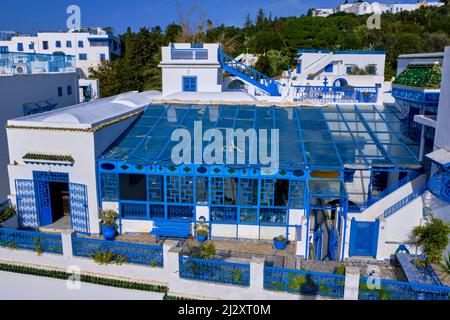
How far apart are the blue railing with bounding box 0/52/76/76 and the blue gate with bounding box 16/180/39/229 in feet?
23.7

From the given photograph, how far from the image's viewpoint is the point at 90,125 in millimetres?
14117

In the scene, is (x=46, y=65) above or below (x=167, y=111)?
above

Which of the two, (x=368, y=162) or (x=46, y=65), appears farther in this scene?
(x=46, y=65)

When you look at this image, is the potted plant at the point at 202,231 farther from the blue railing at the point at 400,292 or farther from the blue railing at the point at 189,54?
the blue railing at the point at 189,54

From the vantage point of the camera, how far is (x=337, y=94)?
65.6ft

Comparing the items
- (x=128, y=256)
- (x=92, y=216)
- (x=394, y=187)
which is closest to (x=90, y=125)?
(x=92, y=216)

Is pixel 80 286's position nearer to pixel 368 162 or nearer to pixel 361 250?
pixel 361 250

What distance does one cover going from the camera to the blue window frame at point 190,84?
22062 mm

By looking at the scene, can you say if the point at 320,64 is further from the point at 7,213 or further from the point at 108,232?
the point at 7,213

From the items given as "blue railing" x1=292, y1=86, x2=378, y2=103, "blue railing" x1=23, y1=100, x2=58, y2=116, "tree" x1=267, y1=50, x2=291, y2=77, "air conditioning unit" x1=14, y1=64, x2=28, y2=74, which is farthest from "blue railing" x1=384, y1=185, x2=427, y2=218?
"tree" x1=267, y1=50, x2=291, y2=77

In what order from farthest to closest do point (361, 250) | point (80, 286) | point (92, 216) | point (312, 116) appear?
1. point (312, 116)
2. point (92, 216)
3. point (361, 250)
4. point (80, 286)

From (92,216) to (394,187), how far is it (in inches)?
458

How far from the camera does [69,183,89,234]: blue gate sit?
47.8ft

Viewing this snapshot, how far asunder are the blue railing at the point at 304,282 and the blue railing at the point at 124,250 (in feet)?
11.1
